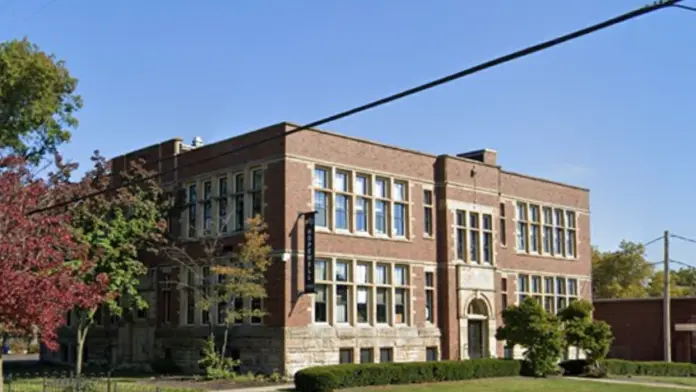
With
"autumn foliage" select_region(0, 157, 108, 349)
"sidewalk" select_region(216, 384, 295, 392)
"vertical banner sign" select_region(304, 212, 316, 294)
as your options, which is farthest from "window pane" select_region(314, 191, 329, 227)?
"autumn foliage" select_region(0, 157, 108, 349)

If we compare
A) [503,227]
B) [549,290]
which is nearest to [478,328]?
[503,227]

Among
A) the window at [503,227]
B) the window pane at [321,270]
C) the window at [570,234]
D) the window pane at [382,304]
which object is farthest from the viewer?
the window at [570,234]

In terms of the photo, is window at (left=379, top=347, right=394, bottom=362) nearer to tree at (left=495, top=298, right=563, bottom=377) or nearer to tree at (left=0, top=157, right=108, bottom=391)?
tree at (left=495, top=298, right=563, bottom=377)

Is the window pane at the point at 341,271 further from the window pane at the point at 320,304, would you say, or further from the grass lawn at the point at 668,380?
the grass lawn at the point at 668,380

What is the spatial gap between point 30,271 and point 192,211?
671 inches

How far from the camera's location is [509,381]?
32.6 metres

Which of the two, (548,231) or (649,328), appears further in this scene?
(649,328)

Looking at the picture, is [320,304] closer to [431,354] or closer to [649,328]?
[431,354]

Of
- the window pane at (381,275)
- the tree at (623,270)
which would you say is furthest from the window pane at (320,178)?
the tree at (623,270)

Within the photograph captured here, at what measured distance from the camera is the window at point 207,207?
3547cm

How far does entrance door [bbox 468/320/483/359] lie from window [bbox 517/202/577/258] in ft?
18.9

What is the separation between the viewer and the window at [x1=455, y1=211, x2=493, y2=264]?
3897 centimetres

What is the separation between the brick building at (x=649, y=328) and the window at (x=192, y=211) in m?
29.0

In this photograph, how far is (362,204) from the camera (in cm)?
3519
